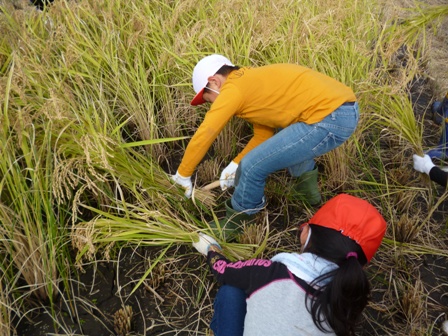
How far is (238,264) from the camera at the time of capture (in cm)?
152

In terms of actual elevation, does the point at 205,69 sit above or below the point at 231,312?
above

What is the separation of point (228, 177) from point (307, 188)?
0.42 m

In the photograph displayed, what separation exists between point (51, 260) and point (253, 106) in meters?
1.08

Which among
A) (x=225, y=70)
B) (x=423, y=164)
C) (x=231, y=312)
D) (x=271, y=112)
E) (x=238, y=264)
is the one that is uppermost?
(x=225, y=70)

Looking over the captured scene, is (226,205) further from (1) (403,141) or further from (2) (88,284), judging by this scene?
(1) (403,141)

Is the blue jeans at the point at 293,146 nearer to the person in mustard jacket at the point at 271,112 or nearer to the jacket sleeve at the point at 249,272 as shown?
the person in mustard jacket at the point at 271,112

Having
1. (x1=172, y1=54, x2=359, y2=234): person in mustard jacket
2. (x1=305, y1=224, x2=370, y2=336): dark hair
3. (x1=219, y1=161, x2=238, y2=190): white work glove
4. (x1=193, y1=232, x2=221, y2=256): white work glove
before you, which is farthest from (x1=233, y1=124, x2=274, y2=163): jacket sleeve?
(x1=305, y1=224, x2=370, y2=336): dark hair

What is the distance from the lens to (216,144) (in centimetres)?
252

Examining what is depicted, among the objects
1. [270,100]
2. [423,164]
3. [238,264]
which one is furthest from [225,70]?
[423,164]

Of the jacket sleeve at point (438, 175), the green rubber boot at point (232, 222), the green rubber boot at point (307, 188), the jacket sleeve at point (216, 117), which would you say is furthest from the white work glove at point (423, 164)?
the jacket sleeve at point (216, 117)

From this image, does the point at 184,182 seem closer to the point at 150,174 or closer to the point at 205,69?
the point at 150,174

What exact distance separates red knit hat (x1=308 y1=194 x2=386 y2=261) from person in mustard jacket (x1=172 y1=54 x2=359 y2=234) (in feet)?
1.72

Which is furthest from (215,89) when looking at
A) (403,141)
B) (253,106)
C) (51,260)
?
(403,141)

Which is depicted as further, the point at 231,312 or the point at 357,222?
the point at 231,312
